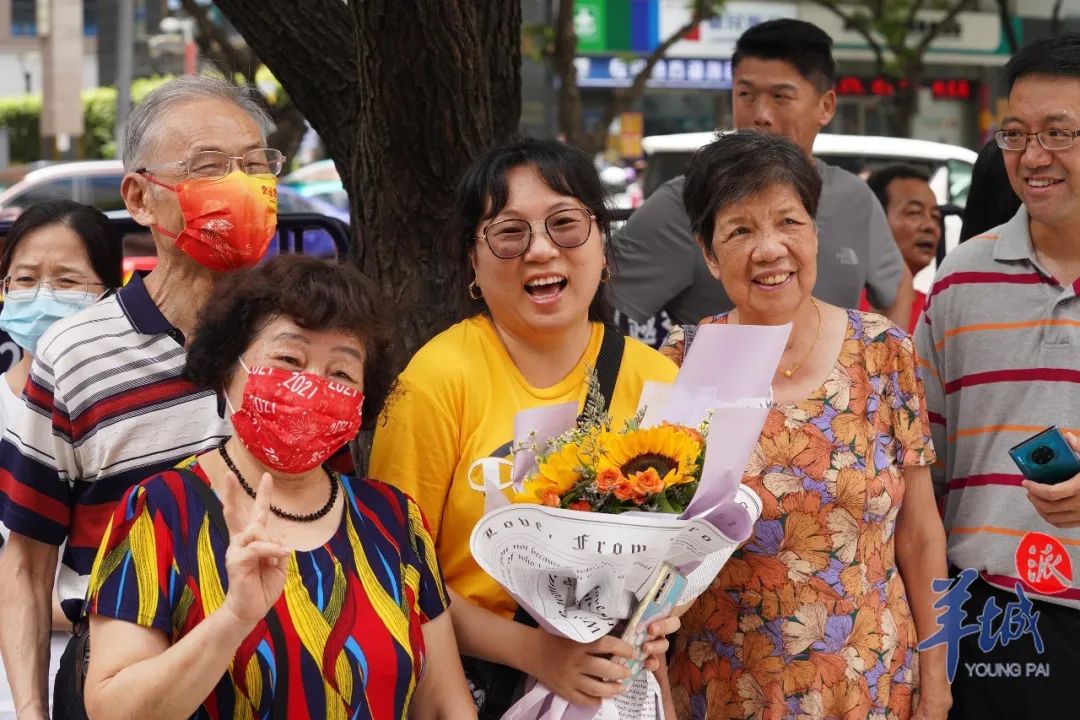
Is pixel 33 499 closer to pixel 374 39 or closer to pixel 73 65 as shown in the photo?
pixel 374 39

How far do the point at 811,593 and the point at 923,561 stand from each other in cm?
37

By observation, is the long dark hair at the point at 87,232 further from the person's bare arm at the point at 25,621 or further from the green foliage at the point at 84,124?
the green foliage at the point at 84,124

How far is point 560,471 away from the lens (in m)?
2.45

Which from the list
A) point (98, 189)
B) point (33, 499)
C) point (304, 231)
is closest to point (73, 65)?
point (98, 189)

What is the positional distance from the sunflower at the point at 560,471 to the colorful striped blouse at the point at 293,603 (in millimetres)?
296

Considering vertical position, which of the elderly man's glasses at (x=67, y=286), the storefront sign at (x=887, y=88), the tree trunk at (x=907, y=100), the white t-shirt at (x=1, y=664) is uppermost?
the storefront sign at (x=887, y=88)

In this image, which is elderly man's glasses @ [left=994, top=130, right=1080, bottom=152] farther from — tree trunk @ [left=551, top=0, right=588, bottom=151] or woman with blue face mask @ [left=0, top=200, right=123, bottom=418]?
→ tree trunk @ [left=551, top=0, right=588, bottom=151]

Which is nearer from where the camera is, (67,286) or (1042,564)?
(1042,564)

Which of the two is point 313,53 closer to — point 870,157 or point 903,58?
point 870,157

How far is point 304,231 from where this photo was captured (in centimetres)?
561

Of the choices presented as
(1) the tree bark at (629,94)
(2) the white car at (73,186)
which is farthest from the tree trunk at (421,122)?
(2) the white car at (73,186)

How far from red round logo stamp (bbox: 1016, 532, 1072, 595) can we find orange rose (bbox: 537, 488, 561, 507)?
4.63ft

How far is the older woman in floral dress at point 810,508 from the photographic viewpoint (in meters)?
2.97

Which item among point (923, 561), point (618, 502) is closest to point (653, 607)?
point (618, 502)
